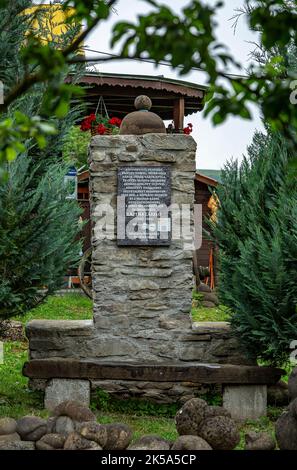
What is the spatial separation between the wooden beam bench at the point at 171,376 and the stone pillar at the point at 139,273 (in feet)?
1.09

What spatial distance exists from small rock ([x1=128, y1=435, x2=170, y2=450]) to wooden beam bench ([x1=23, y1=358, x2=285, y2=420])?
5.40 feet

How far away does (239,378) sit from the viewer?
21.1ft

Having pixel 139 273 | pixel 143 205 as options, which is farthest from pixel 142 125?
pixel 139 273

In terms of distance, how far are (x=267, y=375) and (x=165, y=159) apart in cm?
225

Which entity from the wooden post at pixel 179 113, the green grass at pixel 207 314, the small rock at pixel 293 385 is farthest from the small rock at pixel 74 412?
the wooden post at pixel 179 113

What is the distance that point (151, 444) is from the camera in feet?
15.8

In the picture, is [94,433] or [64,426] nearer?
[94,433]

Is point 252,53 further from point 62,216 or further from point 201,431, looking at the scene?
point 201,431

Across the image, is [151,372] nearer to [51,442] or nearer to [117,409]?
[117,409]

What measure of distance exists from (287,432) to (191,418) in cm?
72

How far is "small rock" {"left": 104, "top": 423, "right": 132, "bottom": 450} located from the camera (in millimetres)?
4969

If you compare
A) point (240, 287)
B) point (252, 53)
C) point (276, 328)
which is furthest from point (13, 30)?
point (276, 328)

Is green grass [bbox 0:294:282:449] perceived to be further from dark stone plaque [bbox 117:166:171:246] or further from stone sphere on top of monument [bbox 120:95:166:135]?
stone sphere on top of monument [bbox 120:95:166:135]

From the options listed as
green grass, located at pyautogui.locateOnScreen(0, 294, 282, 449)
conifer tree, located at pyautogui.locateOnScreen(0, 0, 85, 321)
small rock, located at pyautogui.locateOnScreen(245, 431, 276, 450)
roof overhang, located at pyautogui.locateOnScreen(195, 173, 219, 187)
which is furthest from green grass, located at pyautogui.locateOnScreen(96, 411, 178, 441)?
roof overhang, located at pyautogui.locateOnScreen(195, 173, 219, 187)
